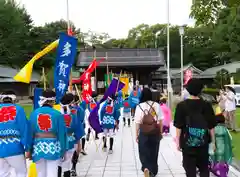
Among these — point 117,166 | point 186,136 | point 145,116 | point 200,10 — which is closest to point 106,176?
point 117,166

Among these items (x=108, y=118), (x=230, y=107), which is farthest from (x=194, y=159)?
(x=230, y=107)

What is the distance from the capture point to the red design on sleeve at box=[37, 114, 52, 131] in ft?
16.2

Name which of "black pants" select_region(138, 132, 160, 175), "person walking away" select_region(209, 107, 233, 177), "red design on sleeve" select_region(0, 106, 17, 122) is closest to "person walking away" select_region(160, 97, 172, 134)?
"person walking away" select_region(209, 107, 233, 177)

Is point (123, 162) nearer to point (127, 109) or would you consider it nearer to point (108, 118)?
point (108, 118)

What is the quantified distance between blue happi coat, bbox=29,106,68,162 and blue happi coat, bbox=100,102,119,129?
4134mm

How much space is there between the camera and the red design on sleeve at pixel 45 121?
16.2 ft

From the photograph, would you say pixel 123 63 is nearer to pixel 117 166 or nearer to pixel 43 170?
pixel 117 166

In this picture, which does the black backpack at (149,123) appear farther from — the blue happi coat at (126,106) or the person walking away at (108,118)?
the blue happi coat at (126,106)

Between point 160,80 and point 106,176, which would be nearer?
point 106,176

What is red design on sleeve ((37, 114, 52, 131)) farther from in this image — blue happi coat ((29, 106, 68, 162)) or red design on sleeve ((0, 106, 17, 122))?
red design on sleeve ((0, 106, 17, 122))

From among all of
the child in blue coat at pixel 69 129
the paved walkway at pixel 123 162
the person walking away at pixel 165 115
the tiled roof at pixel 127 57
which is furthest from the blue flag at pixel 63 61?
the tiled roof at pixel 127 57

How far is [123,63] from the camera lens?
103ft

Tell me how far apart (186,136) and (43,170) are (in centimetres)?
216

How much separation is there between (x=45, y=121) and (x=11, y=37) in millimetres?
39453
